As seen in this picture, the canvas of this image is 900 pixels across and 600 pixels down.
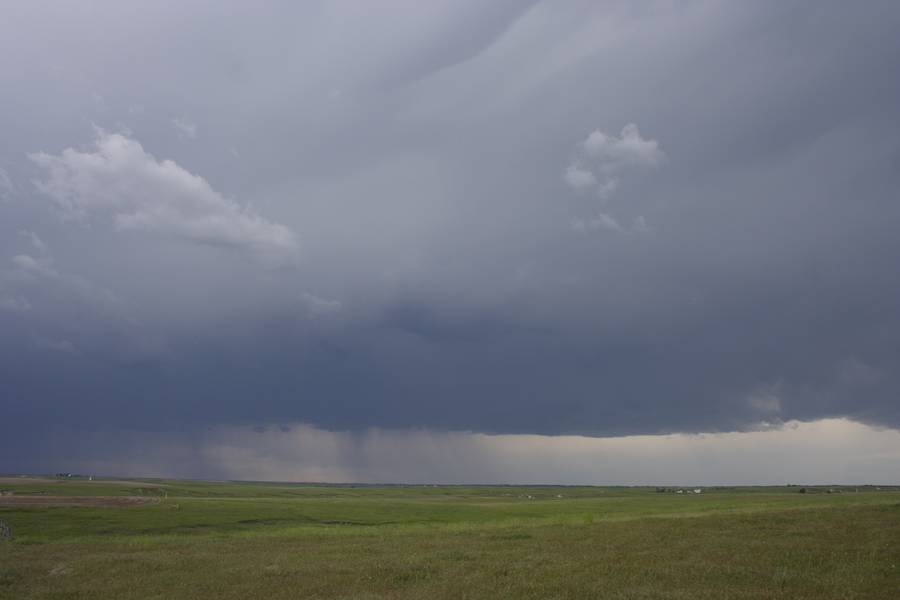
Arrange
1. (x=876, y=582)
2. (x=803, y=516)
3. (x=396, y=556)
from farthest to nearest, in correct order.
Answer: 1. (x=803, y=516)
2. (x=396, y=556)
3. (x=876, y=582)

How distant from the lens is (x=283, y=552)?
3369 centimetres

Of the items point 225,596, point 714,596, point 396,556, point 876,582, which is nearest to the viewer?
point 714,596

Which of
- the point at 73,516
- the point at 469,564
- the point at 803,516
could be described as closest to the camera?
the point at 469,564

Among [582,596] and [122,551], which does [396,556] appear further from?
[122,551]

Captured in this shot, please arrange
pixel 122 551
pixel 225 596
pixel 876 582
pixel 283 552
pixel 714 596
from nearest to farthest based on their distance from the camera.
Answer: pixel 714 596 < pixel 876 582 < pixel 225 596 < pixel 283 552 < pixel 122 551

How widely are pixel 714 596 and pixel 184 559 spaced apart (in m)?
24.1

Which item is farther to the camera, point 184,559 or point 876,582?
point 184,559

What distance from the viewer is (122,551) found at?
119 ft

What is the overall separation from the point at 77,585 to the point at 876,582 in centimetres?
2734

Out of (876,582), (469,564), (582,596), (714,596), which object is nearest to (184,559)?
(469,564)

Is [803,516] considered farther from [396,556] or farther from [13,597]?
[13,597]

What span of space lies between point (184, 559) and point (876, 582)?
28242 mm

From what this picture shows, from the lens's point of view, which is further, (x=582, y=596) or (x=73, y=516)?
(x=73, y=516)

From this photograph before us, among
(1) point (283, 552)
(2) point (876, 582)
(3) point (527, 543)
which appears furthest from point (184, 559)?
(2) point (876, 582)
